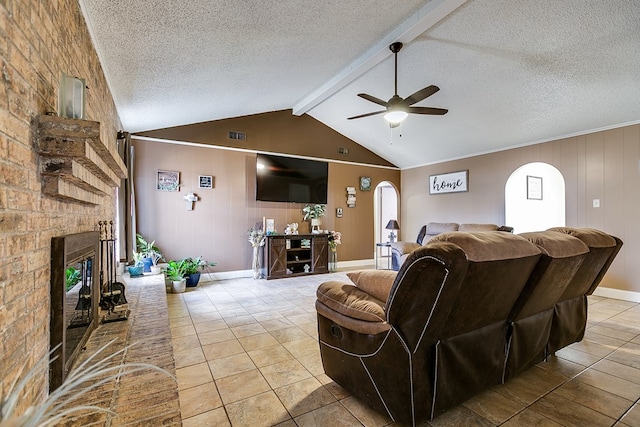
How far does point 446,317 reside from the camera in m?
1.47

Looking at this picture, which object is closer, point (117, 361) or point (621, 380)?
point (117, 361)

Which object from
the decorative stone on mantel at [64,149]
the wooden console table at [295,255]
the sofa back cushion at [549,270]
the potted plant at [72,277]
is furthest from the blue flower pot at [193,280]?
the sofa back cushion at [549,270]

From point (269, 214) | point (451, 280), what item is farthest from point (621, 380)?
point (269, 214)

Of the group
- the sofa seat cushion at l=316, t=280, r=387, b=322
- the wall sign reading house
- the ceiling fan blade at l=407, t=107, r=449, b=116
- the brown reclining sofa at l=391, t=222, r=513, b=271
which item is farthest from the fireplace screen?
the wall sign reading house

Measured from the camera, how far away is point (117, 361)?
1764mm

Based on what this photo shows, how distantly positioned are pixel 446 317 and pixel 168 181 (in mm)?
4897

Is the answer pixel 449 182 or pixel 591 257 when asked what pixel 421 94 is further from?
pixel 449 182

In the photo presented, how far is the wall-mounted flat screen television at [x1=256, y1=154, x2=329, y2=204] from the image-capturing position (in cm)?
579

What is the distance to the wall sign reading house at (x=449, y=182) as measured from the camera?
6320 millimetres

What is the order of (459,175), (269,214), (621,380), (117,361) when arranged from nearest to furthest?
(117,361) < (621,380) < (269,214) < (459,175)

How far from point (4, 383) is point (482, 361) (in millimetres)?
2159

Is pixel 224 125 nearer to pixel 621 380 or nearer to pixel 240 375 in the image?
pixel 240 375

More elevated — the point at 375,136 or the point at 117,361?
the point at 375,136

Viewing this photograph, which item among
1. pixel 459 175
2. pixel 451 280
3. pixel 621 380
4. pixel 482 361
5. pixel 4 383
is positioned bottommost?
pixel 621 380
